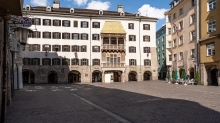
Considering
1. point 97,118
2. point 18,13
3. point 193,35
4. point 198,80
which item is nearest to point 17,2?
point 18,13

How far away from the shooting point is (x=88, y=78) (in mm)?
46875

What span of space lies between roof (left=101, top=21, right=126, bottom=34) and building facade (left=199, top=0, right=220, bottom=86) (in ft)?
62.8

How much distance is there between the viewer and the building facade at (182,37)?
36.4 metres

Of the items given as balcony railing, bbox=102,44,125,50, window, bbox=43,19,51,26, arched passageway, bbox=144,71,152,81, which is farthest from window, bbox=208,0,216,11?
window, bbox=43,19,51,26

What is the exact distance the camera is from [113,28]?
48438mm

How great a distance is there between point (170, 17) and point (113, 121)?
41160 millimetres

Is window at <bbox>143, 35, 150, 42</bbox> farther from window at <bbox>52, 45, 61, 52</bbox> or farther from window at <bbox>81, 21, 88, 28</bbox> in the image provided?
window at <bbox>52, 45, 61, 52</bbox>

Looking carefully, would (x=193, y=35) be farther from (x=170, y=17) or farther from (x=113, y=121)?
(x=113, y=121)

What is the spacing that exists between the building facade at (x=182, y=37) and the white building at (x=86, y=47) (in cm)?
551

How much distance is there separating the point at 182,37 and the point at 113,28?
1544 centimetres

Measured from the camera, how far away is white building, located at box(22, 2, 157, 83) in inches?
1746

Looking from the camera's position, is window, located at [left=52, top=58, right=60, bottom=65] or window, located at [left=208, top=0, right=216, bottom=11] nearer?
window, located at [left=208, top=0, right=216, bottom=11]

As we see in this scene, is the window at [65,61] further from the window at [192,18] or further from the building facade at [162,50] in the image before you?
the building facade at [162,50]

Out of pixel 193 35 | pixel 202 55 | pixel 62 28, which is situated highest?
pixel 62 28
